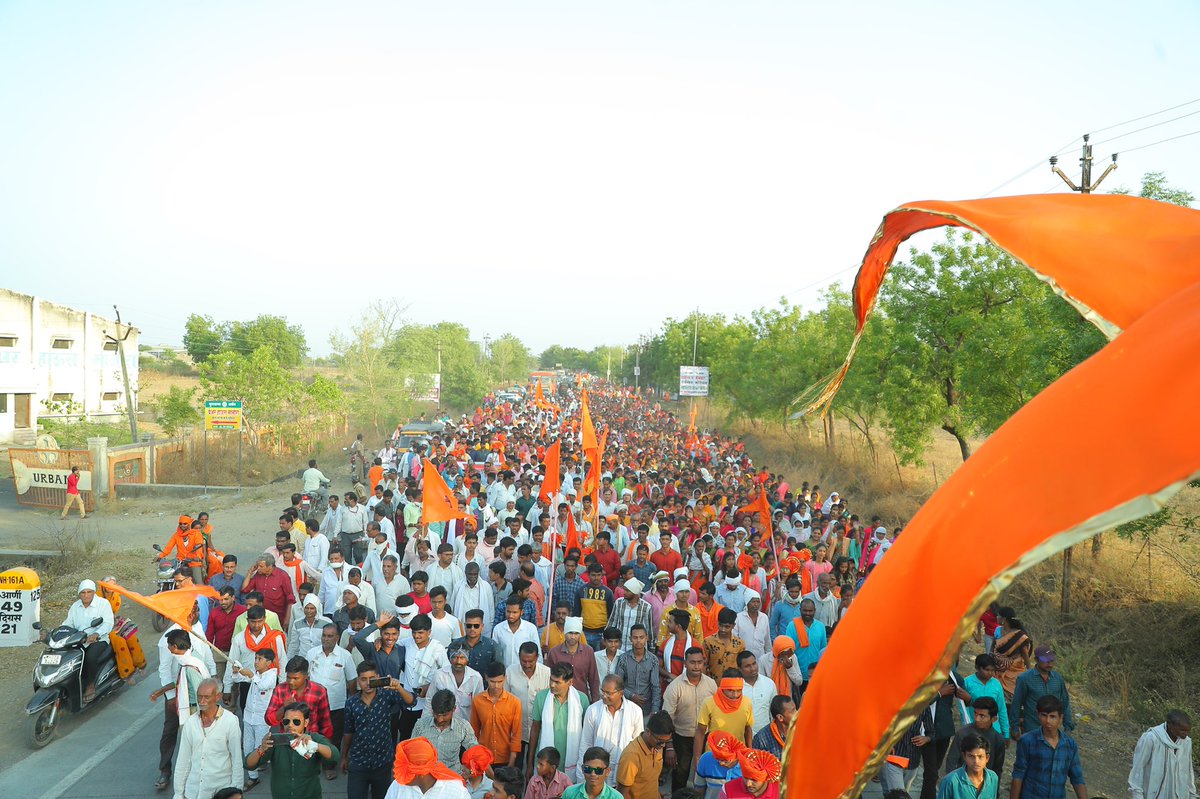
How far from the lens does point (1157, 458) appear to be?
39.1 inches

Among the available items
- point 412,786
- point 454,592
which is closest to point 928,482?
point 454,592

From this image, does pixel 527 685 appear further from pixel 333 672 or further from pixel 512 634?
pixel 333 672

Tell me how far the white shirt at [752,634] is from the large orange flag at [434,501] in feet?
13.9

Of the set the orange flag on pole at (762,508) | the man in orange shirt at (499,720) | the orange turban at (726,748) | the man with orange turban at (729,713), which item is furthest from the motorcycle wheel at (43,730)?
the orange flag on pole at (762,508)

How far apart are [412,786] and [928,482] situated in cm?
1923

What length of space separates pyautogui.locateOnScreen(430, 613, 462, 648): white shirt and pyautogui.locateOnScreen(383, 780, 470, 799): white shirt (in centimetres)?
255

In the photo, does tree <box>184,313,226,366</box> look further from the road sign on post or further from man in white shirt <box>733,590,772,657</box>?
man in white shirt <box>733,590,772,657</box>

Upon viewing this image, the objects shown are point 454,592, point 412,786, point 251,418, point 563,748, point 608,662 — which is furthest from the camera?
point 251,418

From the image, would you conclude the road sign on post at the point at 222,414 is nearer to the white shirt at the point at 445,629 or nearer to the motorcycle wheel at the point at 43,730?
the motorcycle wheel at the point at 43,730

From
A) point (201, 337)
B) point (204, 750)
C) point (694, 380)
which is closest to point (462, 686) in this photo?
point (204, 750)

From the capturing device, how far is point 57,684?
7.66 m

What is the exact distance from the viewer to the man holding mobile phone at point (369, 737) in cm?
578

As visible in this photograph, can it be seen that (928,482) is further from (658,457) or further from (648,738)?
(648,738)

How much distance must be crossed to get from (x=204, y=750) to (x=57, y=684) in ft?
10.9
